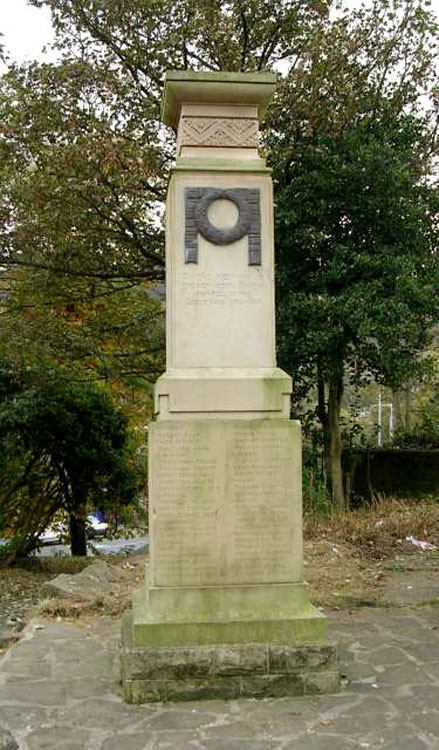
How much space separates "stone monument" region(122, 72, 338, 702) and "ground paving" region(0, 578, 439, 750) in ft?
0.74

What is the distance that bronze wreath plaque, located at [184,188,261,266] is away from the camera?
5180mm

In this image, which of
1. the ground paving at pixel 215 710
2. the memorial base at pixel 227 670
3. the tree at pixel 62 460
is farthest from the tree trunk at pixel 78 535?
the memorial base at pixel 227 670

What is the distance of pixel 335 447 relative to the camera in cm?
1435

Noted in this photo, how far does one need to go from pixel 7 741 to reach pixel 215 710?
1.21 meters

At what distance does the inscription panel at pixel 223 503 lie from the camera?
4934 millimetres

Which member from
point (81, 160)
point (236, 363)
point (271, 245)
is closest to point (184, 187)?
point (271, 245)

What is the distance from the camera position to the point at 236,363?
17.0 feet

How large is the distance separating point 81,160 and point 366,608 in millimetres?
8118

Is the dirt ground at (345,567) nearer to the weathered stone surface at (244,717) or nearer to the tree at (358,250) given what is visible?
the weathered stone surface at (244,717)

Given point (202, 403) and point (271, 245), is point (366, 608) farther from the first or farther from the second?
point (271, 245)

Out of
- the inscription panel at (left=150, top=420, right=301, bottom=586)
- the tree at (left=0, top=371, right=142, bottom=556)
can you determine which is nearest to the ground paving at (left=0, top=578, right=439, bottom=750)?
the inscription panel at (left=150, top=420, right=301, bottom=586)

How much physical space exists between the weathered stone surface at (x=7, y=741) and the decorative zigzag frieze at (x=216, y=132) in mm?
3834

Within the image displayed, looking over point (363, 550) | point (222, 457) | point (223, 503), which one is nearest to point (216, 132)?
point (222, 457)

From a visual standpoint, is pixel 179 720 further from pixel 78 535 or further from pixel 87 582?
pixel 78 535
